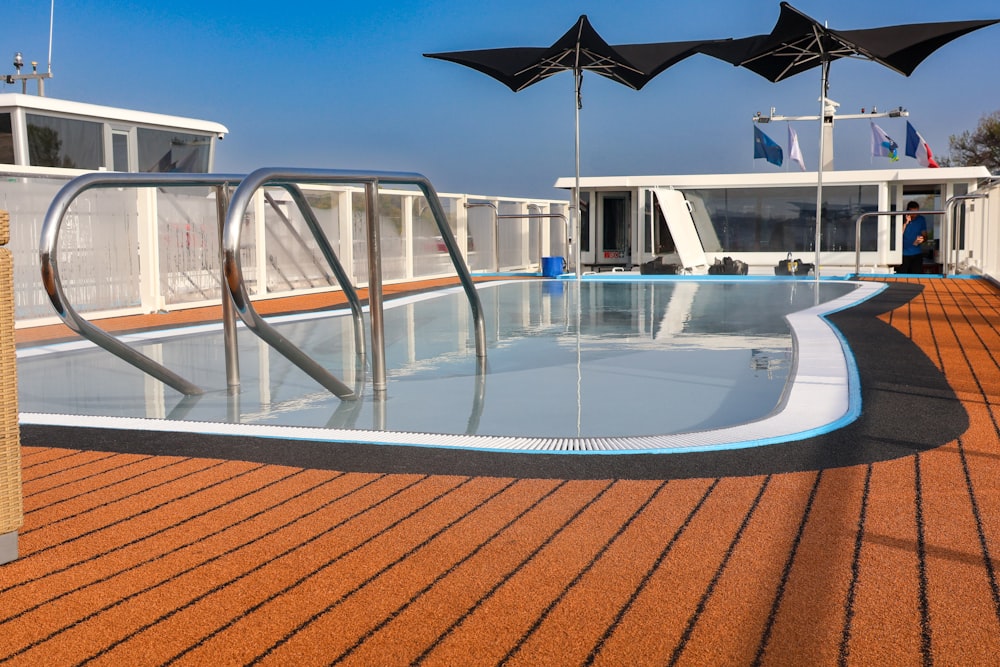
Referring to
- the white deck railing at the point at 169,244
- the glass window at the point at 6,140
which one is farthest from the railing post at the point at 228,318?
the glass window at the point at 6,140

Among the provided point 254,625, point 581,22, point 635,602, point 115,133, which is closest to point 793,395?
point 635,602

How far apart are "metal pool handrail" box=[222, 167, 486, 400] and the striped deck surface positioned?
2.05ft

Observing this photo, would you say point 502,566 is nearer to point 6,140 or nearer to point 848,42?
point 848,42

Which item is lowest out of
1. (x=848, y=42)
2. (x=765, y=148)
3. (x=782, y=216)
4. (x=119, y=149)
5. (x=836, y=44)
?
(x=782, y=216)

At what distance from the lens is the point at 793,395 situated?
420 cm

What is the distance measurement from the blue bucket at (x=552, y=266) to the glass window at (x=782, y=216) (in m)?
3.76

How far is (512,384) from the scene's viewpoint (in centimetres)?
539

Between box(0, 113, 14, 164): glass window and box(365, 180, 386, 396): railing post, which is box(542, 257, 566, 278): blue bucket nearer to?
box(0, 113, 14, 164): glass window

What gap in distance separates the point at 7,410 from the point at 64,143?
12405mm

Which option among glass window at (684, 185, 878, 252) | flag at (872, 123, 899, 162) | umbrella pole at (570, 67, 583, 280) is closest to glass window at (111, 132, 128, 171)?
umbrella pole at (570, 67, 583, 280)

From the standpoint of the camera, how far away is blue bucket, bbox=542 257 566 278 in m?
16.0

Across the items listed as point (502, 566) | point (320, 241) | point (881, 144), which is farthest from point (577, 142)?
point (881, 144)

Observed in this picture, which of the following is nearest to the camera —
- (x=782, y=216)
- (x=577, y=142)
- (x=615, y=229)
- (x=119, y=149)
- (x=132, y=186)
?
(x=132, y=186)

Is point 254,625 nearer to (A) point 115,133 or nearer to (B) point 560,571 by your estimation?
(B) point 560,571
